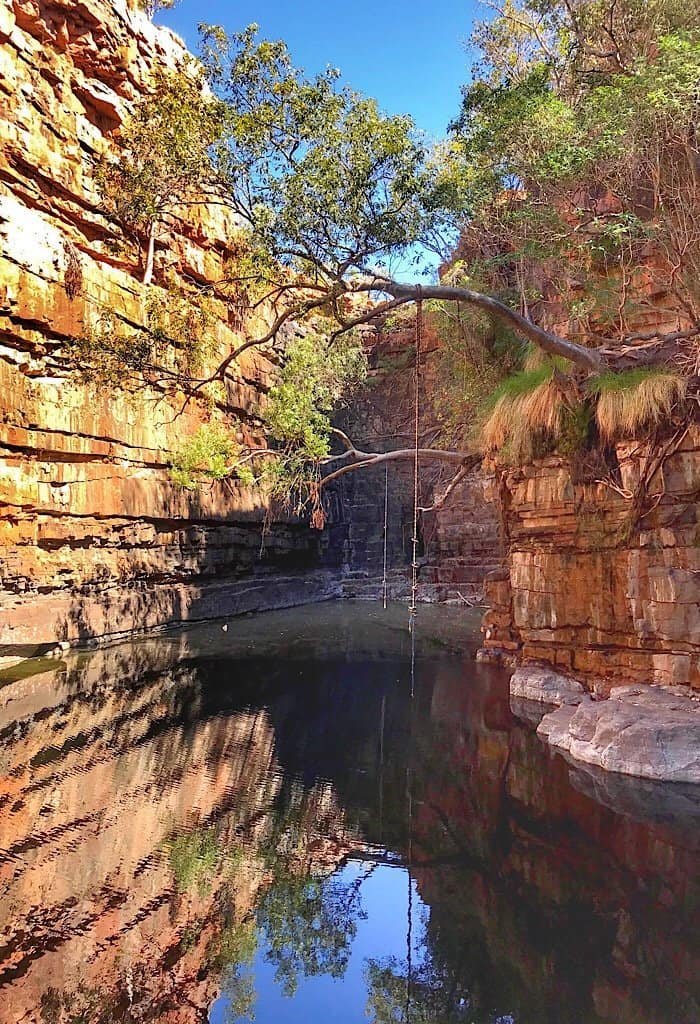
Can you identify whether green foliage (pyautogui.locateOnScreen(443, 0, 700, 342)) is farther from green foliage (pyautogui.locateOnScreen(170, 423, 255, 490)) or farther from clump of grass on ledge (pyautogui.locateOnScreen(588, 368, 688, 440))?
green foliage (pyautogui.locateOnScreen(170, 423, 255, 490))

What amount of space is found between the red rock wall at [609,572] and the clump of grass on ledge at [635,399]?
1.26ft

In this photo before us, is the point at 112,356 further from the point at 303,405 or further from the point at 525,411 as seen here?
the point at 525,411

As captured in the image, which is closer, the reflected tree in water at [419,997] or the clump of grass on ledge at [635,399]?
the reflected tree in water at [419,997]

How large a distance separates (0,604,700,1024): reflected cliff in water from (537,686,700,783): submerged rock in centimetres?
30

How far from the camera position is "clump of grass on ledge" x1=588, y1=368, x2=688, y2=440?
28.5ft

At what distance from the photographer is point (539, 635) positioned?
10.8 meters

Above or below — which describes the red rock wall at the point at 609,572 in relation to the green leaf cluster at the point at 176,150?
below

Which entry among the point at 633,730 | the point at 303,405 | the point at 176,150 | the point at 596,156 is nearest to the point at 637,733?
the point at 633,730

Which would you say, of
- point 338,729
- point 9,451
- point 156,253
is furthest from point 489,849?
point 156,253

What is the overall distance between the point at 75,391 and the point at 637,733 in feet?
46.0

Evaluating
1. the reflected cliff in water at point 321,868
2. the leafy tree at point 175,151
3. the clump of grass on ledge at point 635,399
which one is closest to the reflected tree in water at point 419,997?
the reflected cliff in water at point 321,868

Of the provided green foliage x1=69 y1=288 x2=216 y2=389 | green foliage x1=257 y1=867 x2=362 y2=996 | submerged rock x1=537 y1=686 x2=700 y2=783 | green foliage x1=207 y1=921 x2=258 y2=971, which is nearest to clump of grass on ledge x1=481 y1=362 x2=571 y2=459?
submerged rock x1=537 y1=686 x2=700 y2=783

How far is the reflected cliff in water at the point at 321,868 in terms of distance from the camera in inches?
144

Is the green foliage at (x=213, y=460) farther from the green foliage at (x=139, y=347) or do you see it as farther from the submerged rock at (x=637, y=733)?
the submerged rock at (x=637, y=733)
